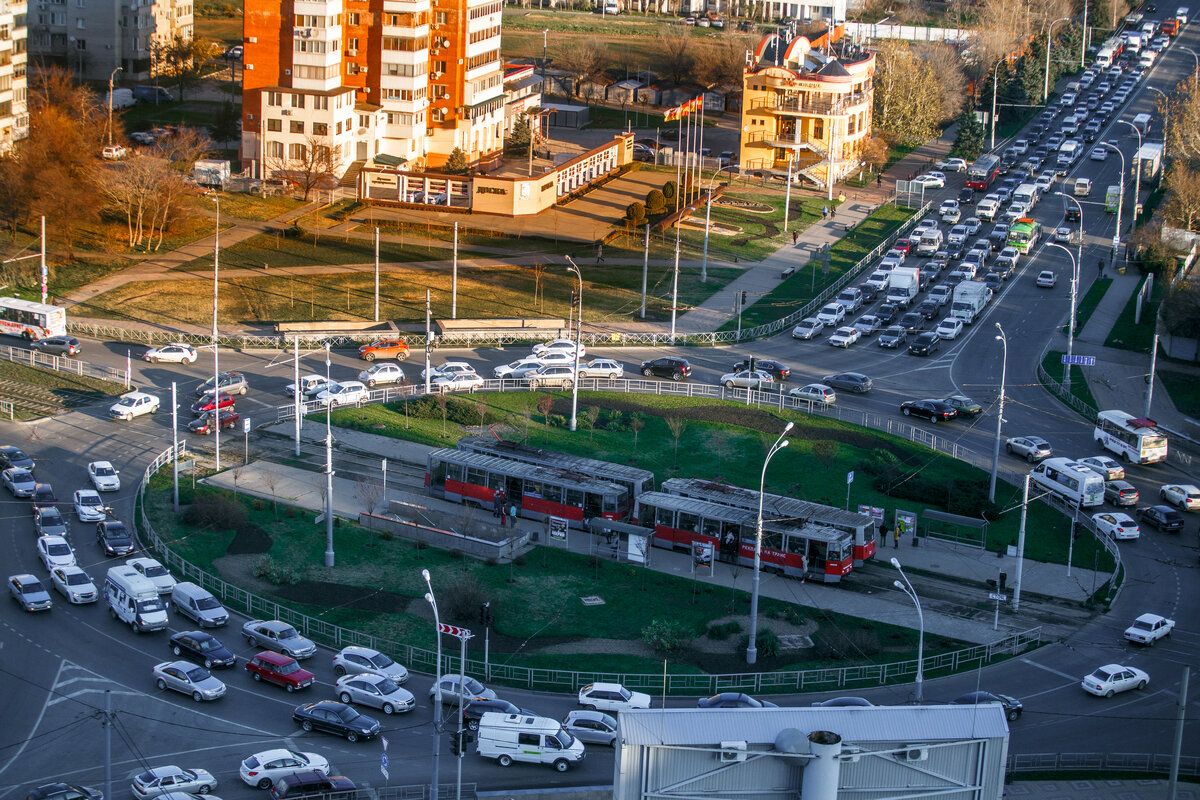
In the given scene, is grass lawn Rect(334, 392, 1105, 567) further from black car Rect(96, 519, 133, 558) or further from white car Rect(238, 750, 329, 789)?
white car Rect(238, 750, 329, 789)

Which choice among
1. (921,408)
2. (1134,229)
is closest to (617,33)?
(1134,229)

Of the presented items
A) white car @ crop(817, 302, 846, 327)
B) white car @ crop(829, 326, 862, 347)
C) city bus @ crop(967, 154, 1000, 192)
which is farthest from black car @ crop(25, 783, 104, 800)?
city bus @ crop(967, 154, 1000, 192)

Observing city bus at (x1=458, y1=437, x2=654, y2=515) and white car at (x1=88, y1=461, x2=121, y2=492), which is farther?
white car at (x1=88, y1=461, x2=121, y2=492)

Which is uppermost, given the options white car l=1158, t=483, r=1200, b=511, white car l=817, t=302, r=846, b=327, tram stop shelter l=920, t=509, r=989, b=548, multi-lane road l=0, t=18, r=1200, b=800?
white car l=817, t=302, r=846, b=327

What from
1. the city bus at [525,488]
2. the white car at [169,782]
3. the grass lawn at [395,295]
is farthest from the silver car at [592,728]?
the grass lawn at [395,295]

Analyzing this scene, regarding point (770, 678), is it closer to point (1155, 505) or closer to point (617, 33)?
point (1155, 505)

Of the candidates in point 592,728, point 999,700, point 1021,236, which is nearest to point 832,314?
point 1021,236

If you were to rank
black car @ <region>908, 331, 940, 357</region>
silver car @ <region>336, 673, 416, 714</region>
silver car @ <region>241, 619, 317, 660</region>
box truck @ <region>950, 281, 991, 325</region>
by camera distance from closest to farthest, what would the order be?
silver car @ <region>336, 673, 416, 714</region>, silver car @ <region>241, 619, 317, 660</region>, black car @ <region>908, 331, 940, 357</region>, box truck @ <region>950, 281, 991, 325</region>
